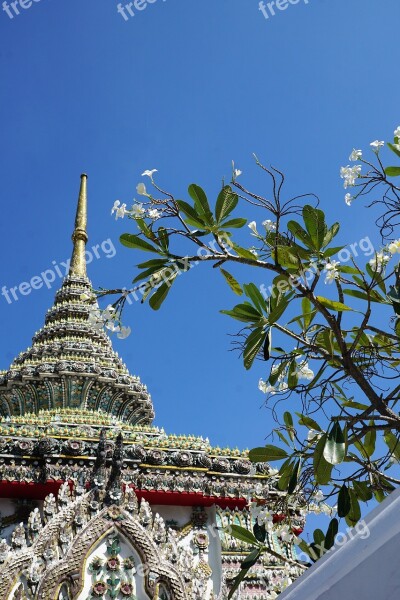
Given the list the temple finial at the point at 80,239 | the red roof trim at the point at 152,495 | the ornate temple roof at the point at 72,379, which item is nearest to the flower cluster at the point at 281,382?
the red roof trim at the point at 152,495

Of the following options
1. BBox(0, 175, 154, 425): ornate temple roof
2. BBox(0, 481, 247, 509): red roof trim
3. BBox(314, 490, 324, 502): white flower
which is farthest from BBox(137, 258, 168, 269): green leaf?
BBox(0, 175, 154, 425): ornate temple roof

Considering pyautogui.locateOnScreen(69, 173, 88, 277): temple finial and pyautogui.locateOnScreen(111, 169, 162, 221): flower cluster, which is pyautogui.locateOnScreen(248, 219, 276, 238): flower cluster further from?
pyautogui.locateOnScreen(69, 173, 88, 277): temple finial

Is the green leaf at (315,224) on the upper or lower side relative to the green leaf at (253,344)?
upper

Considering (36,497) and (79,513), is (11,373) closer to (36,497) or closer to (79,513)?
(36,497)

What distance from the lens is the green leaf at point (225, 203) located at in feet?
10.4

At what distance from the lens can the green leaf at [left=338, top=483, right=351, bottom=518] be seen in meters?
3.14

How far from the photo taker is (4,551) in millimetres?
6598

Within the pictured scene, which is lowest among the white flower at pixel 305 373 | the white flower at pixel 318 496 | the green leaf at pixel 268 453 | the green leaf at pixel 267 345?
the white flower at pixel 318 496

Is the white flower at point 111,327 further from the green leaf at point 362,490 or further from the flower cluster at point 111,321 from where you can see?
the green leaf at point 362,490

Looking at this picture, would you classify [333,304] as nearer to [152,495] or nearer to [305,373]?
[305,373]

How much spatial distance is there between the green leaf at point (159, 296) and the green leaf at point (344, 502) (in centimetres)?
126

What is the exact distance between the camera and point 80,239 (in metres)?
20.7

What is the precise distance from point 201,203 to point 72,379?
11483 millimetres

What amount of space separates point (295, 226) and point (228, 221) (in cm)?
33
